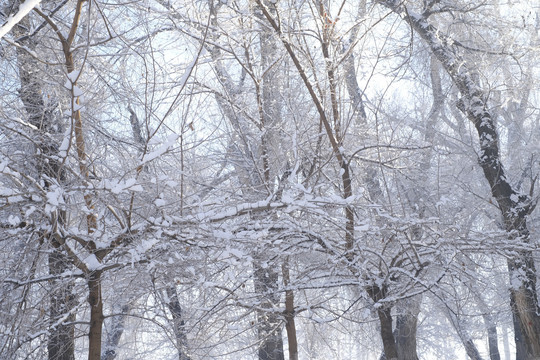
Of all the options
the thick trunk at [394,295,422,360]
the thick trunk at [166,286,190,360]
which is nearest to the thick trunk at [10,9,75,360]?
the thick trunk at [166,286,190,360]

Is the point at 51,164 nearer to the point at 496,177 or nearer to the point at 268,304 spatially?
the point at 268,304

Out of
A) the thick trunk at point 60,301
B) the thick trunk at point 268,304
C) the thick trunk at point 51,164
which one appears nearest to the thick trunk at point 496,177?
the thick trunk at point 268,304

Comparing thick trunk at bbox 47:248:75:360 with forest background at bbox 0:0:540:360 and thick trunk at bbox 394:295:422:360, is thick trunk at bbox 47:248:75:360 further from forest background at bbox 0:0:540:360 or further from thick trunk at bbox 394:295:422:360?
A: thick trunk at bbox 394:295:422:360

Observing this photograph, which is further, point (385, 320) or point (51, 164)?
point (385, 320)

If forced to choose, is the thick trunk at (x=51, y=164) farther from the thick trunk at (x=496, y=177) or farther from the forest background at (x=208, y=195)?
the thick trunk at (x=496, y=177)

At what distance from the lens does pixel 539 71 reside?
10.6 metres

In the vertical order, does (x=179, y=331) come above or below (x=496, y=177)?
below

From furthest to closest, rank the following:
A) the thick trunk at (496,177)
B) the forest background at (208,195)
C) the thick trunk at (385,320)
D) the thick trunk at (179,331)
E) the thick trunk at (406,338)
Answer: the thick trunk at (406,338), the thick trunk at (496,177), the thick trunk at (385,320), the thick trunk at (179,331), the forest background at (208,195)

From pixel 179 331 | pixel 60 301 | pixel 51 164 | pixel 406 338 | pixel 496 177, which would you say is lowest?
pixel 179 331

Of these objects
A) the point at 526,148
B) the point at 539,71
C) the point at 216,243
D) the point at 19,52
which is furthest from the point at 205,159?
the point at 526,148

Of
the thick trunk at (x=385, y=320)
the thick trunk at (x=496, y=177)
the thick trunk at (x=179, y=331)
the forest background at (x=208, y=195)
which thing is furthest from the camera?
the thick trunk at (x=496, y=177)

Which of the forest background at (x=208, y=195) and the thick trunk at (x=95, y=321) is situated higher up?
the forest background at (x=208, y=195)

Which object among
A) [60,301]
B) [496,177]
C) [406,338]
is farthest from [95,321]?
[406,338]

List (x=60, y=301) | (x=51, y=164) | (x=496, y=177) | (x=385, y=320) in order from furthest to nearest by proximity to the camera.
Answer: (x=496, y=177) → (x=385, y=320) → (x=51, y=164) → (x=60, y=301)
